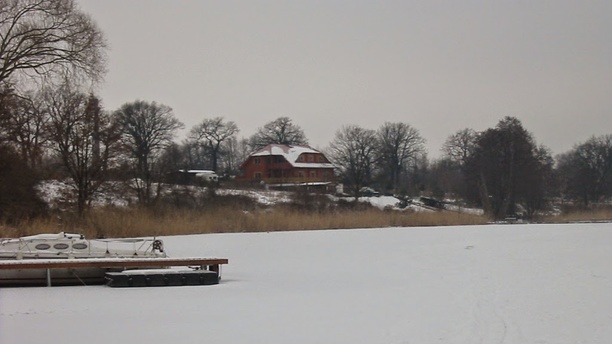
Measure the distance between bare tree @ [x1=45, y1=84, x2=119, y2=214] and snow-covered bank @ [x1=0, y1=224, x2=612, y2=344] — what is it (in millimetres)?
12903

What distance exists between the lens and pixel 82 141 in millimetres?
26656

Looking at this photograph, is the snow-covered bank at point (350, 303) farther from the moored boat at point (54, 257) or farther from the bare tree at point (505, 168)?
the bare tree at point (505, 168)

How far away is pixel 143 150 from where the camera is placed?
5400 cm

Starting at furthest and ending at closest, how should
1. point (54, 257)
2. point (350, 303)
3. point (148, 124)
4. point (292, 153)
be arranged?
point (292, 153), point (148, 124), point (54, 257), point (350, 303)

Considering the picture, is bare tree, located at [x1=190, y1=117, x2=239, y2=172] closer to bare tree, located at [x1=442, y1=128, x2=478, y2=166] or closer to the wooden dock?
bare tree, located at [x1=442, y1=128, x2=478, y2=166]

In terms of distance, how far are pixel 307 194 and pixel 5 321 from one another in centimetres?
2880

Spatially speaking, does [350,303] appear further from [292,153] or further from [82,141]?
[292,153]

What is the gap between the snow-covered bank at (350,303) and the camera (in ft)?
22.2

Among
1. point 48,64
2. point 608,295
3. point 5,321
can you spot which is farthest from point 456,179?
point 5,321

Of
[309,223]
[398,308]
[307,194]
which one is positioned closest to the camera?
[398,308]

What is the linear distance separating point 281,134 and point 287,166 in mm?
12547

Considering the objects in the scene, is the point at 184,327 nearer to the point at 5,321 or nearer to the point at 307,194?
the point at 5,321

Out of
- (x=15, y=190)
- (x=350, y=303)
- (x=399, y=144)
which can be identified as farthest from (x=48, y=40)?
(x=399, y=144)

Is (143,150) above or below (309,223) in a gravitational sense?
above
